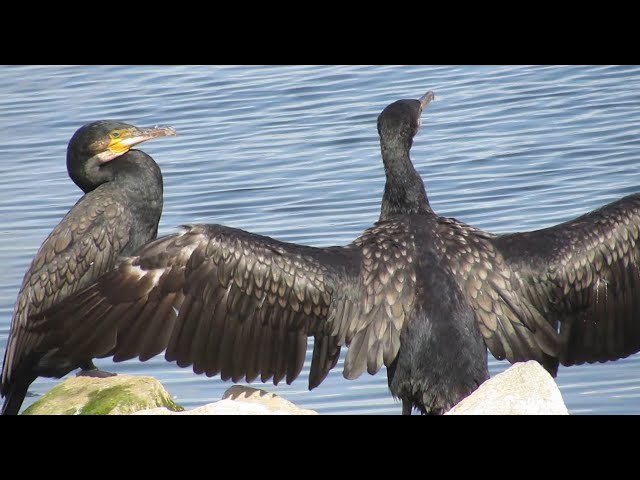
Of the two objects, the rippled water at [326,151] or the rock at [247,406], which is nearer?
the rock at [247,406]

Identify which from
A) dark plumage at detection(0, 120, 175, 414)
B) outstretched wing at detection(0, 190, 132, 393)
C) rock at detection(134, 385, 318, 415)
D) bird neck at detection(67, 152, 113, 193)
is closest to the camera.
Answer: rock at detection(134, 385, 318, 415)

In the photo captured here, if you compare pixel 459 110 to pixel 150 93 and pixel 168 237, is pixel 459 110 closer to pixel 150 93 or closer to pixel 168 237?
pixel 150 93

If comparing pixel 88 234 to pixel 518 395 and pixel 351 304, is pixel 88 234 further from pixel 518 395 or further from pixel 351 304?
pixel 518 395

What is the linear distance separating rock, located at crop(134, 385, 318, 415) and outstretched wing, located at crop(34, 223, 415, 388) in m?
0.14

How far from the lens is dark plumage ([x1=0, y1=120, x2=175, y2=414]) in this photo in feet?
26.8

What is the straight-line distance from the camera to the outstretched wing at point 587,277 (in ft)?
24.0

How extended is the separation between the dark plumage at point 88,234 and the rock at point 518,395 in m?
2.57

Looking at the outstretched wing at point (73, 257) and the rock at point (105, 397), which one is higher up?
the outstretched wing at point (73, 257)

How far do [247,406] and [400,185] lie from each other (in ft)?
5.62

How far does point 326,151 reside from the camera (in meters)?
14.1

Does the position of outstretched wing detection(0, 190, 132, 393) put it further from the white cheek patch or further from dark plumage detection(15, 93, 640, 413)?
dark plumage detection(15, 93, 640, 413)

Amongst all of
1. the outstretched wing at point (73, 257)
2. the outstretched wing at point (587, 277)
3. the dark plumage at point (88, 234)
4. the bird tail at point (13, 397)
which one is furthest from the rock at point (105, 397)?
the outstretched wing at point (587, 277)

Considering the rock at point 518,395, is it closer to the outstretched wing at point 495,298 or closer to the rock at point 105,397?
the outstretched wing at point 495,298

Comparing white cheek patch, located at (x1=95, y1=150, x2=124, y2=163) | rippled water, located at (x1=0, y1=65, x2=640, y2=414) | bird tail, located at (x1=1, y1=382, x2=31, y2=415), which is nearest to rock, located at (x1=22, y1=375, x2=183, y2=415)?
bird tail, located at (x1=1, y1=382, x2=31, y2=415)
